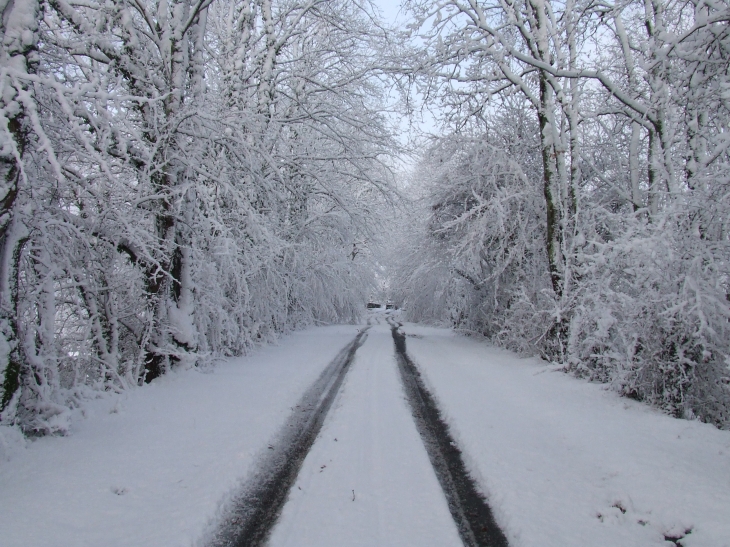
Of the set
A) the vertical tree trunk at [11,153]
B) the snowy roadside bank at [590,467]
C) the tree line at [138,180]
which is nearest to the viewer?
the snowy roadside bank at [590,467]

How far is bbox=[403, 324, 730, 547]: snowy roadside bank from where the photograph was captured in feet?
10.3

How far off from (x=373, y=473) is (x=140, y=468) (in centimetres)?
216

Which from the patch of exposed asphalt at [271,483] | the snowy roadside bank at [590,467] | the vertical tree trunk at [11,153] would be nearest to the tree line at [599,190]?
the snowy roadside bank at [590,467]

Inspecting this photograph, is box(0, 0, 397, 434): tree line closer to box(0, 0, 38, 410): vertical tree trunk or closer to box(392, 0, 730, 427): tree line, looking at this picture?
box(0, 0, 38, 410): vertical tree trunk

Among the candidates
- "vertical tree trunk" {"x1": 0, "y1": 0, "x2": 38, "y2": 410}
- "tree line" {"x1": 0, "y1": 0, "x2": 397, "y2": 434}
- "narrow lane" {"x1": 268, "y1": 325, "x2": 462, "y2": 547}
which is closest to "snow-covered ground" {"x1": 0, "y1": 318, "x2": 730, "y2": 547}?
"narrow lane" {"x1": 268, "y1": 325, "x2": 462, "y2": 547}

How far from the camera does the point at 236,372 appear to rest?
9070 mm

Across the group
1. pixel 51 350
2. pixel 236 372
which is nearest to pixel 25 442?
pixel 51 350

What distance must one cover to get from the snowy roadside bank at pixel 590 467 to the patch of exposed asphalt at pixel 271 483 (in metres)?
1.69

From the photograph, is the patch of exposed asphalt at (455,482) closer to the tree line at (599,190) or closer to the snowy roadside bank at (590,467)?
the snowy roadside bank at (590,467)

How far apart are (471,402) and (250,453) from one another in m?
3.59

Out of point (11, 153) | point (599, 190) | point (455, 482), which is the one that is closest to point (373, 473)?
point (455, 482)

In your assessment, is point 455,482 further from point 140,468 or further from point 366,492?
point 140,468

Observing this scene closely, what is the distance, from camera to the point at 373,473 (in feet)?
12.9

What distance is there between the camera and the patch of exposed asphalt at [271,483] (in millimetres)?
3029
